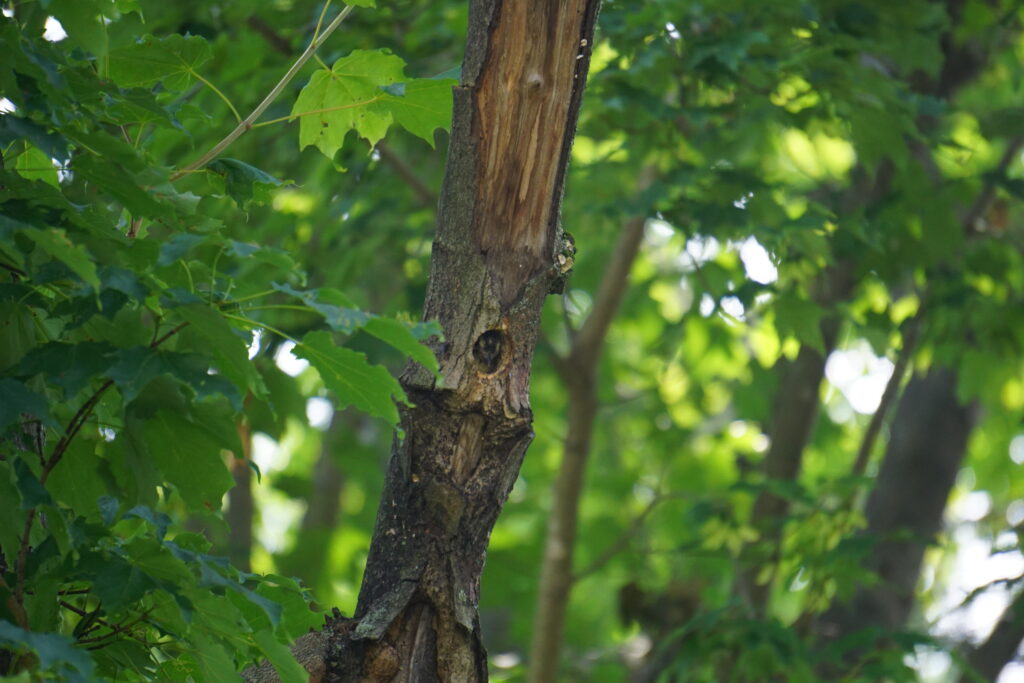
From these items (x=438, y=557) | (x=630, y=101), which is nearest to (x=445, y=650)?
(x=438, y=557)

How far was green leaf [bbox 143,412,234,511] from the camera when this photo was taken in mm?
1400

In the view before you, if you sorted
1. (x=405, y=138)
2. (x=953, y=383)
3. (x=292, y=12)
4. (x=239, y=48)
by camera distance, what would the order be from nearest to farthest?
(x=239, y=48), (x=292, y=12), (x=405, y=138), (x=953, y=383)

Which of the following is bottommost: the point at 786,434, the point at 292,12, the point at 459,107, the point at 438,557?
the point at 438,557

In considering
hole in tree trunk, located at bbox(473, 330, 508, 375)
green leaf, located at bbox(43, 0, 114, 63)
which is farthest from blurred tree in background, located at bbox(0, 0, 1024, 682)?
hole in tree trunk, located at bbox(473, 330, 508, 375)

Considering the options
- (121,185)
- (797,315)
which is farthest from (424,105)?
(797,315)

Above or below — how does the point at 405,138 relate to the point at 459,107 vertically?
above

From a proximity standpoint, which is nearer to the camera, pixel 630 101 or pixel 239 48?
pixel 630 101

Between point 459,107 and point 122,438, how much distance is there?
0.70m

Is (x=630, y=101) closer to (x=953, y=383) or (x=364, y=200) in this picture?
(x=364, y=200)

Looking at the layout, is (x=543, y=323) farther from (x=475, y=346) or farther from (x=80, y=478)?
(x=80, y=478)

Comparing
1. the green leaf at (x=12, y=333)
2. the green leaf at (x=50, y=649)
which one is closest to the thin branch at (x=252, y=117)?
the green leaf at (x=12, y=333)

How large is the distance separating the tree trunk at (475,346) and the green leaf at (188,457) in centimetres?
30

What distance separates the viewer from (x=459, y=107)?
1665mm

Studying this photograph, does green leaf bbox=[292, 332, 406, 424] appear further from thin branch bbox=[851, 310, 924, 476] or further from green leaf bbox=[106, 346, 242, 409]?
thin branch bbox=[851, 310, 924, 476]
